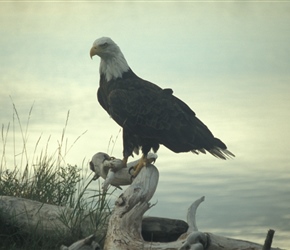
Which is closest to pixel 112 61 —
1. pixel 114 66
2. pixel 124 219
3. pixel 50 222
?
pixel 114 66

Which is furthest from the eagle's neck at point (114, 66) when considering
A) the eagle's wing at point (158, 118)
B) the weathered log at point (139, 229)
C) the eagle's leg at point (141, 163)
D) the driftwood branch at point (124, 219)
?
the weathered log at point (139, 229)

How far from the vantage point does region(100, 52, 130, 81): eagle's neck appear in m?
8.50

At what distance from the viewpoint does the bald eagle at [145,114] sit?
809cm

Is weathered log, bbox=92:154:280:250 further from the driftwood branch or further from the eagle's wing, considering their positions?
the eagle's wing

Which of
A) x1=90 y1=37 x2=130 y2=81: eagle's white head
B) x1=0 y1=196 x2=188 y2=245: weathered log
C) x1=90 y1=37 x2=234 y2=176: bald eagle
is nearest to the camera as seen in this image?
x1=0 y1=196 x2=188 y2=245: weathered log

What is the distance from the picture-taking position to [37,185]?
338 inches

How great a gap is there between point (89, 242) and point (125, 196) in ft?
2.17

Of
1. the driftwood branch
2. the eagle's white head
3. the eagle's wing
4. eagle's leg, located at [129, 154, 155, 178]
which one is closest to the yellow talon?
eagle's leg, located at [129, 154, 155, 178]

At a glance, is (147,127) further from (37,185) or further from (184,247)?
(184,247)

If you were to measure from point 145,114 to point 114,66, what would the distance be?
728 millimetres

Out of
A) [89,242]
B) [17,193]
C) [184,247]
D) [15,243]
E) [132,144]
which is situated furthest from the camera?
[17,193]

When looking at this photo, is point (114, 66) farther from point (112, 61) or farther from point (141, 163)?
point (141, 163)

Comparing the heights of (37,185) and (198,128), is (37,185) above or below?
below

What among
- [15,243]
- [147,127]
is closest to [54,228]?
[15,243]
